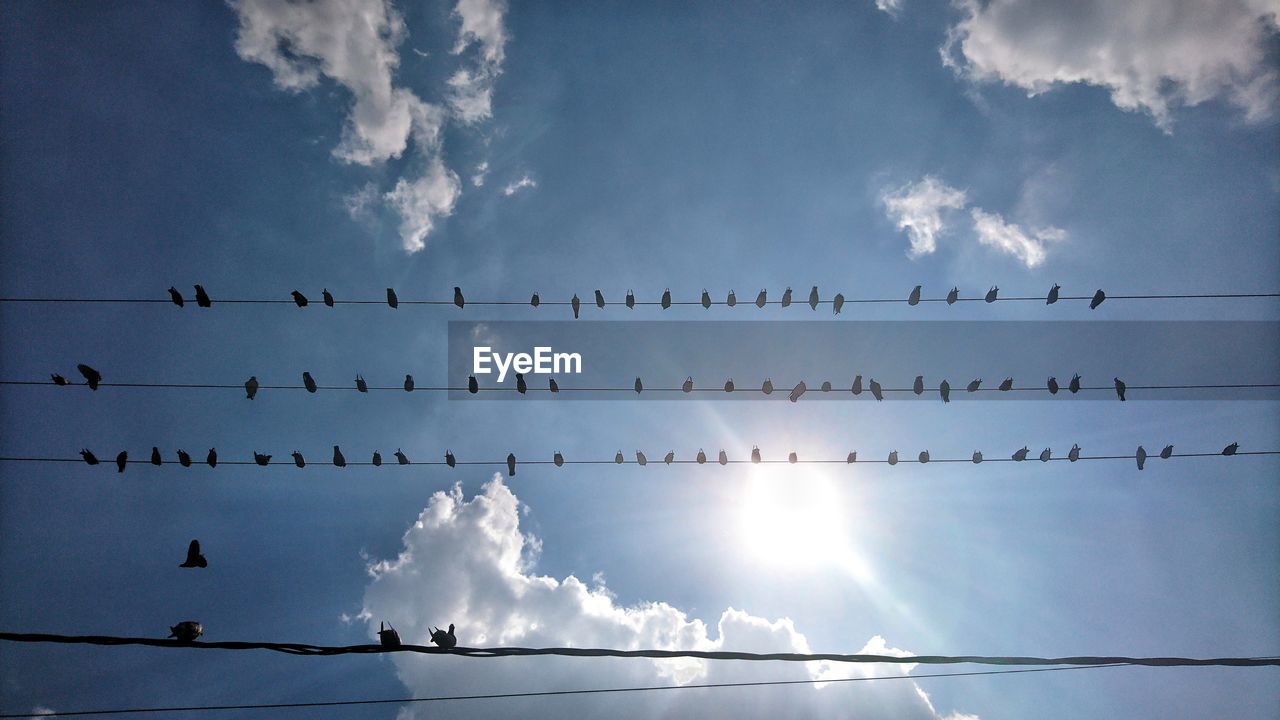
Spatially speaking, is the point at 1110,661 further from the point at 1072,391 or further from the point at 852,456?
the point at 852,456

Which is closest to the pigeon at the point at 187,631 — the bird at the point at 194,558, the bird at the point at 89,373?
the bird at the point at 194,558

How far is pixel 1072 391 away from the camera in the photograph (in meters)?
11.6

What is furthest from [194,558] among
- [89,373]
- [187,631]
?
[89,373]

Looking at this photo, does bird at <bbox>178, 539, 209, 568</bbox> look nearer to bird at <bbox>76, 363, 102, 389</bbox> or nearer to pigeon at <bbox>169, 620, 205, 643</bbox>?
pigeon at <bbox>169, 620, 205, 643</bbox>

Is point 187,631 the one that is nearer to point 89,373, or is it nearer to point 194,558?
point 194,558

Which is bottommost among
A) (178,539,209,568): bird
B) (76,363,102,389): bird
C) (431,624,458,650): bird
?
(431,624,458,650): bird

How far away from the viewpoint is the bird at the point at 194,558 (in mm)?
8555

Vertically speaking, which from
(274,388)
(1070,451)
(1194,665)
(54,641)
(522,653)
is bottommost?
(1194,665)

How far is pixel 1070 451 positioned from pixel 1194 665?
6.73 m

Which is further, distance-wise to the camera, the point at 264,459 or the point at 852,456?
the point at 852,456

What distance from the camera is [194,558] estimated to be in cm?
859

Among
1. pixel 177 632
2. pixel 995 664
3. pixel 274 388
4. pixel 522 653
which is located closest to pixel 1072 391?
pixel 995 664

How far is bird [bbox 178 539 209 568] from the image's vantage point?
855cm

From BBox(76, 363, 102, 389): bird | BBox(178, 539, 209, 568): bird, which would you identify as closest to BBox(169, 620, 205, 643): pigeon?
BBox(178, 539, 209, 568): bird
